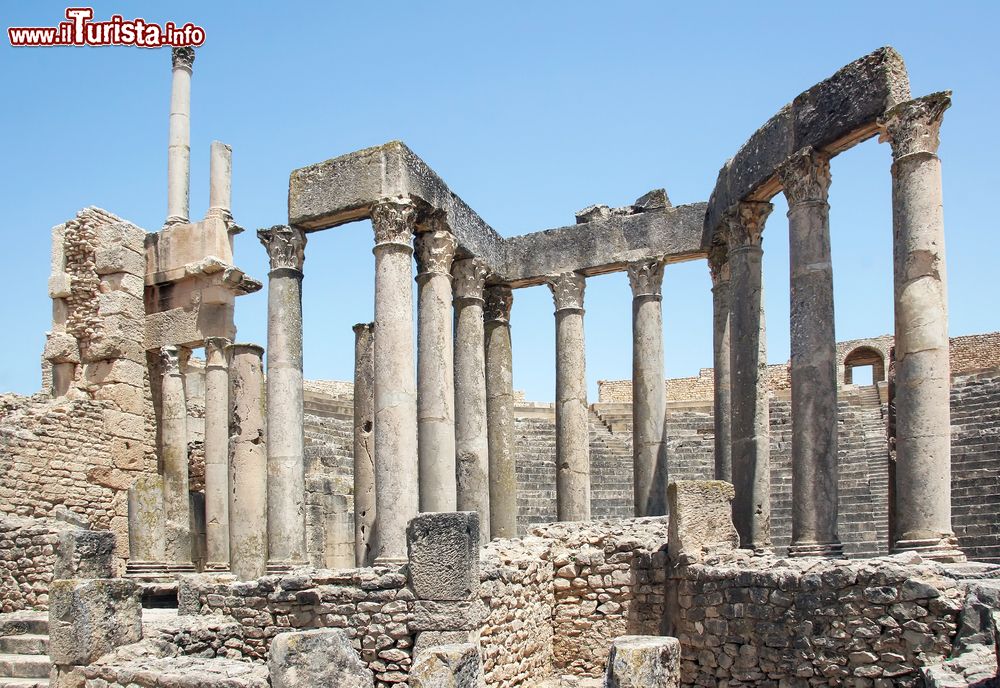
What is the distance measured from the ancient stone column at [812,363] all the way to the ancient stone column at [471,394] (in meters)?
5.46

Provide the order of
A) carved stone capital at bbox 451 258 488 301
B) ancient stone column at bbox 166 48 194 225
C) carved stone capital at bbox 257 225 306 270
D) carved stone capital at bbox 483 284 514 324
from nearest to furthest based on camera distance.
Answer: carved stone capital at bbox 257 225 306 270
carved stone capital at bbox 451 258 488 301
carved stone capital at bbox 483 284 514 324
ancient stone column at bbox 166 48 194 225

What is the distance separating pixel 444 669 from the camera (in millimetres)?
8250

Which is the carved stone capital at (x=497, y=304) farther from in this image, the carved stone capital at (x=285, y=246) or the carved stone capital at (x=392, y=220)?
the carved stone capital at (x=392, y=220)

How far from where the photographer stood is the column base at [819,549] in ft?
45.8

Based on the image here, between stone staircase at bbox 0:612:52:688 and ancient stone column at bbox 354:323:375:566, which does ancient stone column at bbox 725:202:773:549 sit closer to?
ancient stone column at bbox 354:323:375:566

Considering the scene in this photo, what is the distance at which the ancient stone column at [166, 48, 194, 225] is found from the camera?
2425 centimetres

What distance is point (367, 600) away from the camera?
12.1 meters

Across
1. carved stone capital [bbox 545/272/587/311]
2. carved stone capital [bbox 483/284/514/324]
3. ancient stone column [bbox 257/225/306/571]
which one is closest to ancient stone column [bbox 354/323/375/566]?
ancient stone column [bbox 257/225/306/571]

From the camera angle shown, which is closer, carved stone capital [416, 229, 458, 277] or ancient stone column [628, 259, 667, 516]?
carved stone capital [416, 229, 458, 277]

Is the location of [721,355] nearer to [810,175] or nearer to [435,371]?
[810,175]

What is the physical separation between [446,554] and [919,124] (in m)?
7.99

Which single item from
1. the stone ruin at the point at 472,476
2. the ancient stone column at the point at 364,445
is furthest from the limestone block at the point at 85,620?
the ancient stone column at the point at 364,445

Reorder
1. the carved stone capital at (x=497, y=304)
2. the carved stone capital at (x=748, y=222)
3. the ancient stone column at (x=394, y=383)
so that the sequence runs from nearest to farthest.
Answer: the ancient stone column at (x=394, y=383) → the carved stone capital at (x=748, y=222) → the carved stone capital at (x=497, y=304)

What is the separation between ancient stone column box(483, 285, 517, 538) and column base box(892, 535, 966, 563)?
8.47 meters
